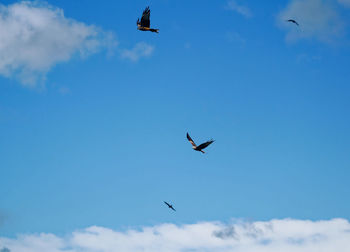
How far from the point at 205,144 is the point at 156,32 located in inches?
597

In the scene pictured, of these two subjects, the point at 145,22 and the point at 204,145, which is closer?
the point at 204,145

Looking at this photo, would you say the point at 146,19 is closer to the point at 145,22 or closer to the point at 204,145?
the point at 145,22

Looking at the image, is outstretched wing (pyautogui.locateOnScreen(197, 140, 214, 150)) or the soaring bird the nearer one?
outstretched wing (pyautogui.locateOnScreen(197, 140, 214, 150))

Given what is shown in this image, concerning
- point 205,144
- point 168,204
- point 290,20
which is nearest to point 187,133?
point 205,144

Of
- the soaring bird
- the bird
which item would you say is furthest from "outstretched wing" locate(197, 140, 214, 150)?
the soaring bird

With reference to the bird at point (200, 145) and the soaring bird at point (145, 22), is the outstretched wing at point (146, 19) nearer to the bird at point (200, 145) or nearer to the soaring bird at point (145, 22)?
the soaring bird at point (145, 22)

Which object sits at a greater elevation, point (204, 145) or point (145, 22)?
point (145, 22)

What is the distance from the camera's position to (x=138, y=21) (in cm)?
5447

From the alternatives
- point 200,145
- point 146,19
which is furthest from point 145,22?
point 200,145

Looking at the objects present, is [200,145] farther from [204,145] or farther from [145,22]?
[145,22]

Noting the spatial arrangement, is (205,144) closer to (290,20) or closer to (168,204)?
(168,204)

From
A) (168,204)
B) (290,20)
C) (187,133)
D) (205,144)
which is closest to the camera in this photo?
(205,144)

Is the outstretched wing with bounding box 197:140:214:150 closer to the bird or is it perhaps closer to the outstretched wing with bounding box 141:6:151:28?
the bird

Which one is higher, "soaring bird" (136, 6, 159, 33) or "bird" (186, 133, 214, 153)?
"soaring bird" (136, 6, 159, 33)
